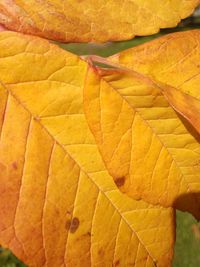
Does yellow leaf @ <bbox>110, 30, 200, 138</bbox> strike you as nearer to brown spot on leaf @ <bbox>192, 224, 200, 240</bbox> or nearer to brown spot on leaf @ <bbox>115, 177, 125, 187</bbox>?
brown spot on leaf @ <bbox>115, 177, 125, 187</bbox>

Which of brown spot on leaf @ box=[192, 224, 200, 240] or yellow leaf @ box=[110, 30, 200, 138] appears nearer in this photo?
yellow leaf @ box=[110, 30, 200, 138]

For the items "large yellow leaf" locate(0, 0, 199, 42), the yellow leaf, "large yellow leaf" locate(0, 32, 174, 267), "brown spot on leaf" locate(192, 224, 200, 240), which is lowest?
"brown spot on leaf" locate(192, 224, 200, 240)

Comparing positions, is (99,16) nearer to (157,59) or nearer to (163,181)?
(157,59)

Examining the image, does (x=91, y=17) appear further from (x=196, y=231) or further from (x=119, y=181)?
(x=196, y=231)

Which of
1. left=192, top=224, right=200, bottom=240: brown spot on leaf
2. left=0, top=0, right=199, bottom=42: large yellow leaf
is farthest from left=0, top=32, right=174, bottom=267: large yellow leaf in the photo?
left=192, top=224, right=200, bottom=240: brown spot on leaf

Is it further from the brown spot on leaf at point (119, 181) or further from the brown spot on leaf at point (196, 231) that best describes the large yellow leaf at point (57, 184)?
the brown spot on leaf at point (196, 231)

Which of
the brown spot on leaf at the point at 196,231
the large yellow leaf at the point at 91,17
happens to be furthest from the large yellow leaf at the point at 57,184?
the brown spot on leaf at the point at 196,231

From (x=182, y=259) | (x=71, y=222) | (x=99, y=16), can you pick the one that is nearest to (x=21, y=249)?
(x=71, y=222)
